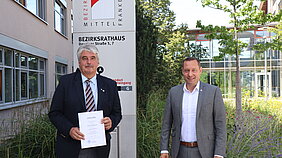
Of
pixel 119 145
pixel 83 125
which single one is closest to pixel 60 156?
pixel 83 125

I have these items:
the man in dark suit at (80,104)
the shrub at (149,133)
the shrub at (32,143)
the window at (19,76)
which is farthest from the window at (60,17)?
the man in dark suit at (80,104)

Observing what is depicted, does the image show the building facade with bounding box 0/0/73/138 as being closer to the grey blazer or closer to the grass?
the grass

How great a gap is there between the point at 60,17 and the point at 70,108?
14231 mm

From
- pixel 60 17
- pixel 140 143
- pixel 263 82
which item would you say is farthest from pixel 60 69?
pixel 263 82

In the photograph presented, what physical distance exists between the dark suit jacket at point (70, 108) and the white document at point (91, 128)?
0.25 feet

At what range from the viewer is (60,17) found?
50.3ft

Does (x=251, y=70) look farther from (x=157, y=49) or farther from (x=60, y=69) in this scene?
(x=157, y=49)

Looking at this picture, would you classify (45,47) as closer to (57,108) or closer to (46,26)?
(46,26)

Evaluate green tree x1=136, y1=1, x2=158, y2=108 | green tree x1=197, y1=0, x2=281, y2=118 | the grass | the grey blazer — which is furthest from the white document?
green tree x1=197, y1=0, x2=281, y2=118

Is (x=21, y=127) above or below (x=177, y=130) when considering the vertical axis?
below

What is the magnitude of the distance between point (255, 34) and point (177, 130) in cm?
1996

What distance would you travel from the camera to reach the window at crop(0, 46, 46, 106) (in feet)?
26.8

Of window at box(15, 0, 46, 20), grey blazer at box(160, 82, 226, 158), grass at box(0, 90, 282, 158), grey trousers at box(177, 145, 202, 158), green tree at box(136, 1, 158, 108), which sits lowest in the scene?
grass at box(0, 90, 282, 158)

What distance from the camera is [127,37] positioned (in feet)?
11.6
